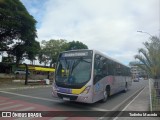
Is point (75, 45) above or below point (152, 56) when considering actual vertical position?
above

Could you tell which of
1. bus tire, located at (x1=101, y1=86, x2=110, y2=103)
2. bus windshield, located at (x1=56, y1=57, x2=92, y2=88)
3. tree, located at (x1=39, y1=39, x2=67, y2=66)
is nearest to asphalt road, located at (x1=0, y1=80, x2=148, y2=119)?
bus tire, located at (x1=101, y1=86, x2=110, y2=103)

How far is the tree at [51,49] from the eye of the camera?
80.4 m

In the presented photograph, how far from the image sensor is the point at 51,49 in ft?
266

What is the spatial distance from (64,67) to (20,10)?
1144 inches

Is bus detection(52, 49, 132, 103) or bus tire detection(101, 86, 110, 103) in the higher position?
bus detection(52, 49, 132, 103)

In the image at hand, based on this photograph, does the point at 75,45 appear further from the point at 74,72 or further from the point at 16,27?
the point at 74,72

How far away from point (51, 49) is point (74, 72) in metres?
69.9

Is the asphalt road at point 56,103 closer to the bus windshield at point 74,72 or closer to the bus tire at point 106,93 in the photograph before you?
the bus tire at point 106,93

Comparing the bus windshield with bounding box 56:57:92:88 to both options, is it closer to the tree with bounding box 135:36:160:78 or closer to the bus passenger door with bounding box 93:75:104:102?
the bus passenger door with bounding box 93:75:104:102

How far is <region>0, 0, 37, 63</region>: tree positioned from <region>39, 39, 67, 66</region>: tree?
3879cm

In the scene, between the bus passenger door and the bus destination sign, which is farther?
the bus destination sign

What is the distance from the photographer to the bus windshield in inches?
462

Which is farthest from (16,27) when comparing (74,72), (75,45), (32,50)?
(75,45)

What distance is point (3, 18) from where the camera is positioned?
35.3 meters
